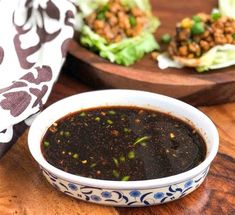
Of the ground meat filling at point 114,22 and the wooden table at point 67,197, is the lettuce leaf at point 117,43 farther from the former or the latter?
the wooden table at point 67,197

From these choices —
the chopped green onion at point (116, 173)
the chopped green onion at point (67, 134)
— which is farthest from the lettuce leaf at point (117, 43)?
the chopped green onion at point (116, 173)

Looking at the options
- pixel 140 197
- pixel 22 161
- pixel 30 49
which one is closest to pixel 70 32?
pixel 30 49

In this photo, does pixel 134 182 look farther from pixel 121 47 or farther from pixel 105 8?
pixel 105 8

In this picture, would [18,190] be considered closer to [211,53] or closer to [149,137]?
[149,137]

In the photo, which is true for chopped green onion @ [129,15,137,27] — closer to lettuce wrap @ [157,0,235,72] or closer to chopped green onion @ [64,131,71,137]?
lettuce wrap @ [157,0,235,72]

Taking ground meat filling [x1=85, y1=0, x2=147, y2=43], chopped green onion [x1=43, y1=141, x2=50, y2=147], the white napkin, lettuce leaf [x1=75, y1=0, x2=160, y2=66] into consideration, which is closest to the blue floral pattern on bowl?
chopped green onion [x1=43, y1=141, x2=50, y2=147]

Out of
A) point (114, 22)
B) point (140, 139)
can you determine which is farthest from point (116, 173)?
point (114, 22)
